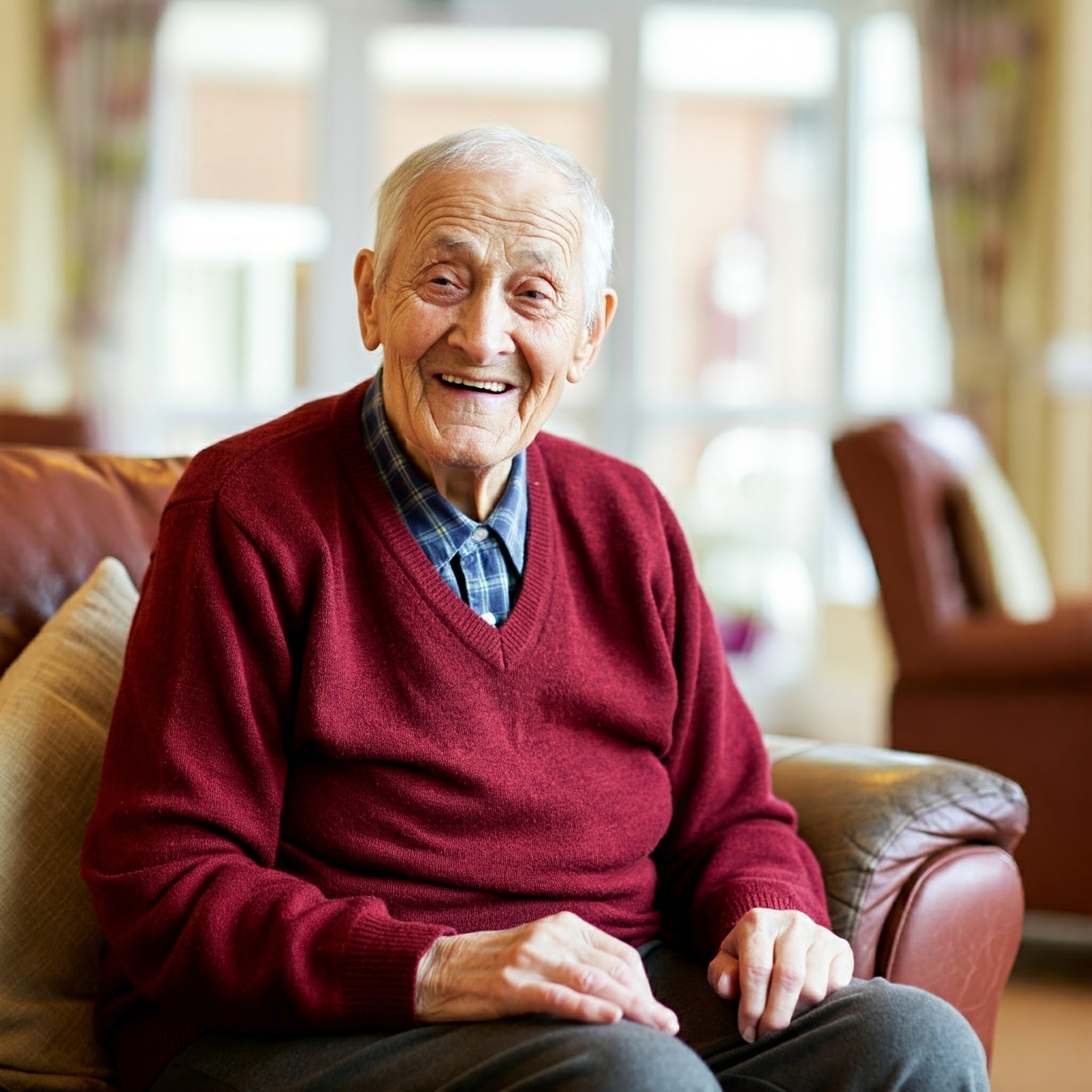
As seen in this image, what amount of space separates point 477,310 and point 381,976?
1.97 feet

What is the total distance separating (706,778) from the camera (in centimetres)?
152

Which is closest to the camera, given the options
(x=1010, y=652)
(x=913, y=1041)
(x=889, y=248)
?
(x=913, y=1041)

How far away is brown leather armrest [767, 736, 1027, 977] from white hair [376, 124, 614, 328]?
60 cm

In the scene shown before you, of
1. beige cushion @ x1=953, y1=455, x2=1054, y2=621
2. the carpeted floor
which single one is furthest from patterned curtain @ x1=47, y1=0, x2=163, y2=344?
the carpeted floor

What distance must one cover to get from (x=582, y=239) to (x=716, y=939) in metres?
0.68

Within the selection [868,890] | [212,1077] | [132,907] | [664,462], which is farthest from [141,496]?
[664,462]

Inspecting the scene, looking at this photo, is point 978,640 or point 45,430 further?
point 45,430

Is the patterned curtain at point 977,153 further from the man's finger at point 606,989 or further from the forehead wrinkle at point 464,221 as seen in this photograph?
the man's finger at point 606,989

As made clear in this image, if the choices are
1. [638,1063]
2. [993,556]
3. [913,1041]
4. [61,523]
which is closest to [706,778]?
[913,1041]

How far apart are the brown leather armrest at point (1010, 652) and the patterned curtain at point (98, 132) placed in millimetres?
3337

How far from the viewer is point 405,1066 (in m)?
1.12

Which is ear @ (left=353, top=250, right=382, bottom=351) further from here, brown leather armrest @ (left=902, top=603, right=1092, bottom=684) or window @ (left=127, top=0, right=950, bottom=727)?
window @ (left=127, top=0, right=950, bottom=727)

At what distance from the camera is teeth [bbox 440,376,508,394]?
1386mm

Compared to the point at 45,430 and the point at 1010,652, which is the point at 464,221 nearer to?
the point at 1010,652
